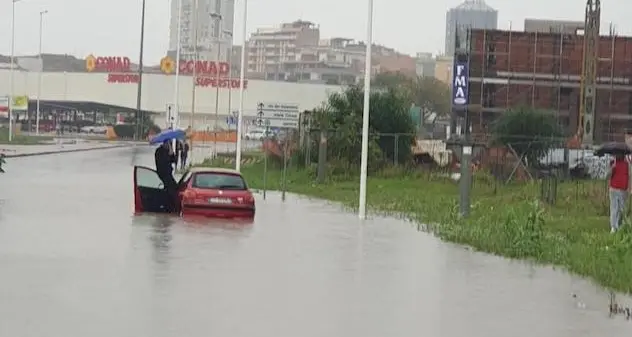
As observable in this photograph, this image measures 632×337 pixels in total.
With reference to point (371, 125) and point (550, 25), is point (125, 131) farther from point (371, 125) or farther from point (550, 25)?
point (371, 125)

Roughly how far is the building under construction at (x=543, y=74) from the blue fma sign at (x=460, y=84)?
184 centimetres

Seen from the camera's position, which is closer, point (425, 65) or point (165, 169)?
point (165, 169)

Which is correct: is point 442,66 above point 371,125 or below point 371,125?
above

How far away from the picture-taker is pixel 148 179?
29.9m

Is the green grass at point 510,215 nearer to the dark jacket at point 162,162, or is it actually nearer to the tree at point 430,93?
the dark jacket at point 162,162

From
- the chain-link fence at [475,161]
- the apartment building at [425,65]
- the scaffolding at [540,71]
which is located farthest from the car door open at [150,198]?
the apartment building at [425,65]

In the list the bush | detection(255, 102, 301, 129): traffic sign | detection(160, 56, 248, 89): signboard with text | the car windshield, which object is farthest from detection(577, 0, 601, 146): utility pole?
the bush

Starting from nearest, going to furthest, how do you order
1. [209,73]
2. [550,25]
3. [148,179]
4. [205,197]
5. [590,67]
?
1. [205,197]
2. [148,179]
3. [590,67]
4. [550,25]
5. [209,73]

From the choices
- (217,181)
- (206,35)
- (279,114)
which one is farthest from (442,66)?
(217,181)

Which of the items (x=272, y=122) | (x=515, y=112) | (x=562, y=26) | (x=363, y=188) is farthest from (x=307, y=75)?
(x=363, y=188)

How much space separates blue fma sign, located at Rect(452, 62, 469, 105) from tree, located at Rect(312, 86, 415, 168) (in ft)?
34.7

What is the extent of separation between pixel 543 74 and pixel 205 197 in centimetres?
4441

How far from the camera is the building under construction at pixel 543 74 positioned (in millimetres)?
66625

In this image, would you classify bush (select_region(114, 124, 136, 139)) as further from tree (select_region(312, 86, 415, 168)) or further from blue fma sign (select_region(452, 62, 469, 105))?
tree (select_region(312, 86, 415, 168))
